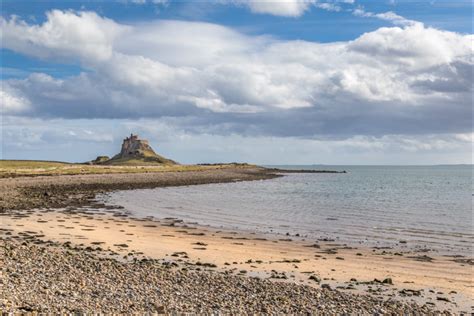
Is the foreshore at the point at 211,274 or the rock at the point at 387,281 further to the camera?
the rock at the point at 387,281

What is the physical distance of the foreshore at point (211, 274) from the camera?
12570 millimetres

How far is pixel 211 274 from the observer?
16719 millimetres

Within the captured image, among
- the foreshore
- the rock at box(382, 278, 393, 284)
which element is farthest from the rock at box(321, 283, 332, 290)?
the rock at box(382, 278, 393, 284)

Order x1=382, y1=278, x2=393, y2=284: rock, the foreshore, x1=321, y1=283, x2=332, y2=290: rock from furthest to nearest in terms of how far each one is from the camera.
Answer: x1=382, y1=278, x2=393, y2=284: rock < x1=321, y1=283, x2=332, y2=290: rock < the foreshore

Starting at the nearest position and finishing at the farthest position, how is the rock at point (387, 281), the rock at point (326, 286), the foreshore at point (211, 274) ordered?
the foreshore at point (211, 274), the rock at point (326, 286), the rock at point (387, 281)

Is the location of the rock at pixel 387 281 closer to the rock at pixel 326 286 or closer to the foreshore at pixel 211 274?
the foreshore at pixel 211 274

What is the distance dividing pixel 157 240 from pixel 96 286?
41.0 feet

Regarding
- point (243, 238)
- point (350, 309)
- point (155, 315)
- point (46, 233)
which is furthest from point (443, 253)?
point (46, 233)

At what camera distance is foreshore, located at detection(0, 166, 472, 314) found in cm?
1257

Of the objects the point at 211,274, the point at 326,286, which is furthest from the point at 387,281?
the point at 211,274

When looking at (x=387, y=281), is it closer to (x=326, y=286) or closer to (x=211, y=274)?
(x=326, y=286)

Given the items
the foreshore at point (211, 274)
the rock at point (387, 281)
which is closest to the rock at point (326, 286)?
the foreshore at point (211, 274)

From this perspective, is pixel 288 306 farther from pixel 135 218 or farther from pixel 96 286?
pixel 135 218

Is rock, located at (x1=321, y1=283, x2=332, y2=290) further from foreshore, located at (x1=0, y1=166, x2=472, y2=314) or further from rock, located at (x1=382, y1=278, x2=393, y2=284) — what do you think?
rock, located at (x1=382, y1=278, x2=393, y2=284)
